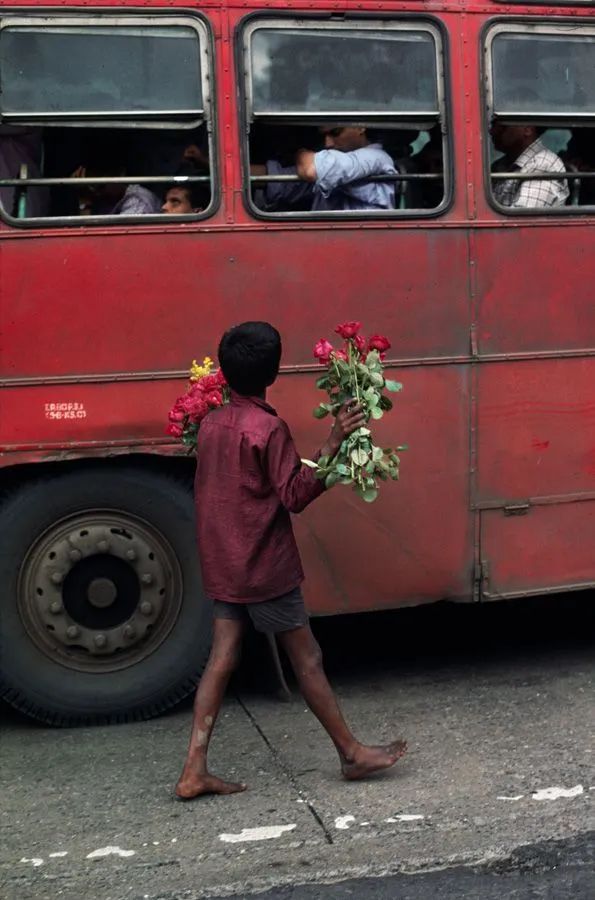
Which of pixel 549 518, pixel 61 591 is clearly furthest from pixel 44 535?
pixel 549 518

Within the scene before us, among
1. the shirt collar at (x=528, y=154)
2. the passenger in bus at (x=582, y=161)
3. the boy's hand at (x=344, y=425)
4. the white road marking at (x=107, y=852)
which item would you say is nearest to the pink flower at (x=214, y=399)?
the boy's hand at (x=344, y=425)

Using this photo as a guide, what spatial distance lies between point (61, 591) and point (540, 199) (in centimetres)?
258

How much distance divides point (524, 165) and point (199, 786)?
2942mm

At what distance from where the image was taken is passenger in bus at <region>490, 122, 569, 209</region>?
5996 mm

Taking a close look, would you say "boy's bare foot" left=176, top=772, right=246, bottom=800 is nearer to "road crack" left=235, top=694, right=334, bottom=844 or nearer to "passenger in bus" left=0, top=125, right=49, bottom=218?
"road crack" left=235, top=694, right=334, bottom=844

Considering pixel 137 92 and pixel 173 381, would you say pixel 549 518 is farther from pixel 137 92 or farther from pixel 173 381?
pixel 137 92

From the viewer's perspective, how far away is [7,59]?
5.47 metres

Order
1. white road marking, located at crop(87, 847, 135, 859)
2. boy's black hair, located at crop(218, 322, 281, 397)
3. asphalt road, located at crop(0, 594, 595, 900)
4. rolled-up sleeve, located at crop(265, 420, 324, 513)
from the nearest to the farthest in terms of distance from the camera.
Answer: asphalt road, located at crop(0, 594, 595, 900), white road marking, located at crop(87, 847, 135, 859), rolled-up sleeve, located at crop(265, 420, 324, 513), boy's black hair, located at crop(218, 322, 281, 397)

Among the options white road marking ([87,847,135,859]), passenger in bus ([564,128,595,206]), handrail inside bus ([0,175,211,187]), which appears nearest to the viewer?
white road marking ([87,847,135,859])

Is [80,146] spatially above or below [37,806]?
above

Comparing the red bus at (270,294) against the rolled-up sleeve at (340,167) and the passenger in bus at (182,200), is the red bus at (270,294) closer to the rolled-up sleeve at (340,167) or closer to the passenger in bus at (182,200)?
the passenger in bus at (182,200)

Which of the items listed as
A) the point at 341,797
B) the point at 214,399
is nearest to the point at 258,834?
the point at 341,797

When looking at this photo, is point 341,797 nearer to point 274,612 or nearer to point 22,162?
point 274,612

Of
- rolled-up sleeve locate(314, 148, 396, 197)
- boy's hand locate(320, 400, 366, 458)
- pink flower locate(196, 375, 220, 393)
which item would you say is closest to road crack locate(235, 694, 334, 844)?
boy's hand locate(320, 400, 366, 458)
